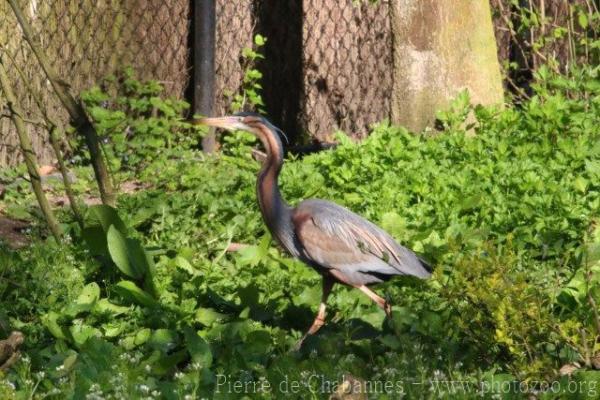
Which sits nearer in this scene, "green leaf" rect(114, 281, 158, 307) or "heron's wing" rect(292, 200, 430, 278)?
"heron's wing" rect(292, 200, 430, 278)

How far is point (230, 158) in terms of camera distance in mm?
10031

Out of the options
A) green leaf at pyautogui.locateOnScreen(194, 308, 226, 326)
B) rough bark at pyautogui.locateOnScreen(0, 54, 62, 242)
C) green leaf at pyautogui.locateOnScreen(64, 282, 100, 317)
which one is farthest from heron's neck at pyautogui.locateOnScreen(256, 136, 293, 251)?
rough bark at pyautogui.locateOnScreen(0, 54, 62, 242)

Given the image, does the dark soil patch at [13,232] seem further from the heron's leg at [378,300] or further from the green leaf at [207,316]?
the heron's leg at [378,300]

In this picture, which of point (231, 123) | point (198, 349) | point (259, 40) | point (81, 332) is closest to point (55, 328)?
point (81, 332)

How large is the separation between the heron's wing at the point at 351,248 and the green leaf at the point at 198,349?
82 cm

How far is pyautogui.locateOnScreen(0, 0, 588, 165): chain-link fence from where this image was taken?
1071 cm

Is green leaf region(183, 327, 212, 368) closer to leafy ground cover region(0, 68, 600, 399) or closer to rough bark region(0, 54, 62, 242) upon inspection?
leafy ground cover region(0, 68, 600, 399)

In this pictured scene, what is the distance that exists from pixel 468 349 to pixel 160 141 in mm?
5490

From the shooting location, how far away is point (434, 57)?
9.72 metres

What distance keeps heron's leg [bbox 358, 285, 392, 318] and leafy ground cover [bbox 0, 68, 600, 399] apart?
6cm

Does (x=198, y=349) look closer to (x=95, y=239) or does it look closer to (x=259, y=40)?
(x=95, y=239)

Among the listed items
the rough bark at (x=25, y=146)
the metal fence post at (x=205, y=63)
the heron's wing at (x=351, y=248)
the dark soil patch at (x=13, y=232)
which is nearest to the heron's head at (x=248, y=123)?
the heron's wing at (x=351, y=248)

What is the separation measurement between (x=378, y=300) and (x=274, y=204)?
0.70 meters

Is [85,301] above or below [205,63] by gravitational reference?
below
